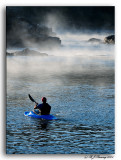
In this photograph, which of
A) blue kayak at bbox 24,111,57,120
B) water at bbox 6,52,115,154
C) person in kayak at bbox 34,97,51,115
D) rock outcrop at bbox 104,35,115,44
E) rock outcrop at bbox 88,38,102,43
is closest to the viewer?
water at bbox 6,52,115,154

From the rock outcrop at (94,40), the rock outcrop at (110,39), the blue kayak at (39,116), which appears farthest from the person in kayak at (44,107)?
the rock outcrop at (110,39)

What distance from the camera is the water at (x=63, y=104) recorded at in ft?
42.9

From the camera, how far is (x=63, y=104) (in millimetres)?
14914

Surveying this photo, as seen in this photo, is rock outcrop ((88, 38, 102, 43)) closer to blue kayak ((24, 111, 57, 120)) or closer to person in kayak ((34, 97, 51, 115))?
person in kayak ((34, 97, 51, 115))

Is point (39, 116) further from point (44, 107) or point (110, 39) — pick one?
point (110, 39)

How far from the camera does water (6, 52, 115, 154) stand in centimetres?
1309

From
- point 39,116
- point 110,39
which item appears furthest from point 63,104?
point 110,39

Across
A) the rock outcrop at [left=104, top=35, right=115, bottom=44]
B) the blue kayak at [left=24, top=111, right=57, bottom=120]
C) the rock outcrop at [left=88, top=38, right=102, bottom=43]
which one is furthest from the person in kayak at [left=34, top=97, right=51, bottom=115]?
the rock outcrop at [left=104, top=35, right=115, bottom=44]

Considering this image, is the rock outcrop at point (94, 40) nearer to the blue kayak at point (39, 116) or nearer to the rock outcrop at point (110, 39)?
the rock outcrop at point (110, 39)

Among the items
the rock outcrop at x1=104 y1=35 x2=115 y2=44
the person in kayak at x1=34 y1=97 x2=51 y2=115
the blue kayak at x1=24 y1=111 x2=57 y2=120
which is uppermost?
the rock outcrop at x1=104 y1=35 x2=115 y2=44

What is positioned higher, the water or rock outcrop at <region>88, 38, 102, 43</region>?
rock outcrop at <region>88, 38, 102, 43</region>

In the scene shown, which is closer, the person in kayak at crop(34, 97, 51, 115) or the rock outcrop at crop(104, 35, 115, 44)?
the rock outcrop at crop(104, 35, 115, 44)

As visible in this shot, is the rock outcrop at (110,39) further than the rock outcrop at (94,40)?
No
